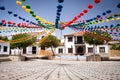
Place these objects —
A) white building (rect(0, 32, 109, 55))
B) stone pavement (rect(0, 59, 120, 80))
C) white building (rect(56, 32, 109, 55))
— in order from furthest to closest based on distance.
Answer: white building (rect(56, 32, 109, 55)), white building (rect(0, 32, 109, 55)), stone pavement (rect(0, 59, 120, 80))

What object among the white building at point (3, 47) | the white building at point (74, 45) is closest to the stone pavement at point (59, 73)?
the white building at point (3, 47)

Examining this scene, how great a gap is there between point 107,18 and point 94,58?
17.7m

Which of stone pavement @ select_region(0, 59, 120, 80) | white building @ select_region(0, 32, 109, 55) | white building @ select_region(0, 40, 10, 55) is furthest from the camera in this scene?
white building @ select_region(0, 32, 109, 55)

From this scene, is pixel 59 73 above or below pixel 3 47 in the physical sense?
below

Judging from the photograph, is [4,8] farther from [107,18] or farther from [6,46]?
[6,46]

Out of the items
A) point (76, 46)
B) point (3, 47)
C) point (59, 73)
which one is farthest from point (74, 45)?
point (59, 73)

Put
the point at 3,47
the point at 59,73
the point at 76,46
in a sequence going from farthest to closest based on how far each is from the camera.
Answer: the point at 76,46 → the point at 3,47 → the point at 59,73

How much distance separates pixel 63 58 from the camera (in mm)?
31344

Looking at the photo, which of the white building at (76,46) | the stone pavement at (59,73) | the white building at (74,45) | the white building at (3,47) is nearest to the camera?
the stone pavement at (59,73)

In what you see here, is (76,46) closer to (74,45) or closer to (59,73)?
(74,45)

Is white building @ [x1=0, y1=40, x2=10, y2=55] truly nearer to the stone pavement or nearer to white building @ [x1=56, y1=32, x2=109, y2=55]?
the stone pavement

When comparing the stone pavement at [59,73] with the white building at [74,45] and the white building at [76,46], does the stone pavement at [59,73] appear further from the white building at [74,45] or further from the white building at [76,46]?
the white building at [74,45]

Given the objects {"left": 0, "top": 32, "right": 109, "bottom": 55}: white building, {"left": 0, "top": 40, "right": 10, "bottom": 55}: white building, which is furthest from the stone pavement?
{"left": 0, "top": 32, "right": 109, "bottom": 55}: white building

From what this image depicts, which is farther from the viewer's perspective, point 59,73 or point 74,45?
point 74,45
